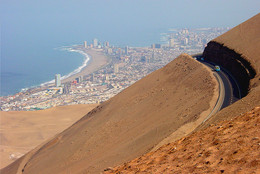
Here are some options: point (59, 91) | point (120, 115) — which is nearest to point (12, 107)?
point (59, 91)

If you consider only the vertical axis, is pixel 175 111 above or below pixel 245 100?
below

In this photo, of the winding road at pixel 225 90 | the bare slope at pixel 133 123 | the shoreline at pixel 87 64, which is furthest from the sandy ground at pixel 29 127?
the shoreline at pixel 87 64

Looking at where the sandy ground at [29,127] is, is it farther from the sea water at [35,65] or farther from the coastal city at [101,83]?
the sea water at [35,65]

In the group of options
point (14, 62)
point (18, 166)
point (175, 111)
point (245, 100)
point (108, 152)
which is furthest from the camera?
point (14, 62)

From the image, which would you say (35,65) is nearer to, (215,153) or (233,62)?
(233,62)

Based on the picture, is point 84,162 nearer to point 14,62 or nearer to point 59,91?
point 59,91

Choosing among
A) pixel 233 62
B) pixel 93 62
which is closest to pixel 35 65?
pixel 93 62
